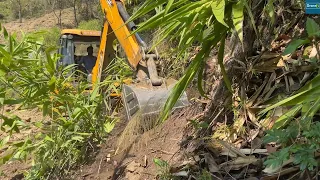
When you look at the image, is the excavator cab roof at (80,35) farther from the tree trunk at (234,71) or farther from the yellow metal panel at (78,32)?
the tree trunk at (234,71)

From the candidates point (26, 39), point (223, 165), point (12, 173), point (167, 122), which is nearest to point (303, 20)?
point (223, 165)

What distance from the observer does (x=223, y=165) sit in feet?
7.80

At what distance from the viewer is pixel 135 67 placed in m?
4.48

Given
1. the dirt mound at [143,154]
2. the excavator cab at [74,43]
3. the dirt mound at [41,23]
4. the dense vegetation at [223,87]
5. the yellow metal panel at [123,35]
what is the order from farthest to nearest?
the dirt mound at [41,23], the excavator cab at [74,43], the yellow metal panel at [123,35], the dirt mound at [143,154], the dense vegetation at [223,87]

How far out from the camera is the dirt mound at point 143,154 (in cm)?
327

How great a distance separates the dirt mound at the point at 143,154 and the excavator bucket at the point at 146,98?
7.5 inches

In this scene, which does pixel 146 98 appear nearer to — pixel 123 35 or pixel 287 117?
pixel 123 35

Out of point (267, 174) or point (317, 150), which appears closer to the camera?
point (317, 150)

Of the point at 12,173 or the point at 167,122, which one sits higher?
the point at 167,122

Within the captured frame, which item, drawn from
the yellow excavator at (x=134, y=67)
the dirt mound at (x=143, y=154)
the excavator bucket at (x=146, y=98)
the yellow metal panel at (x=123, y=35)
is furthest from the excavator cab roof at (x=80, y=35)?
the dirt mound at (x=143, y=154)

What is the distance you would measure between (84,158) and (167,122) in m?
0.87

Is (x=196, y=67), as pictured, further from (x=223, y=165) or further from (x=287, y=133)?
(x=223, y=165)

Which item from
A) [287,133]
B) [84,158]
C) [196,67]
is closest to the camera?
[287,133]

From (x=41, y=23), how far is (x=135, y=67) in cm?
1447
